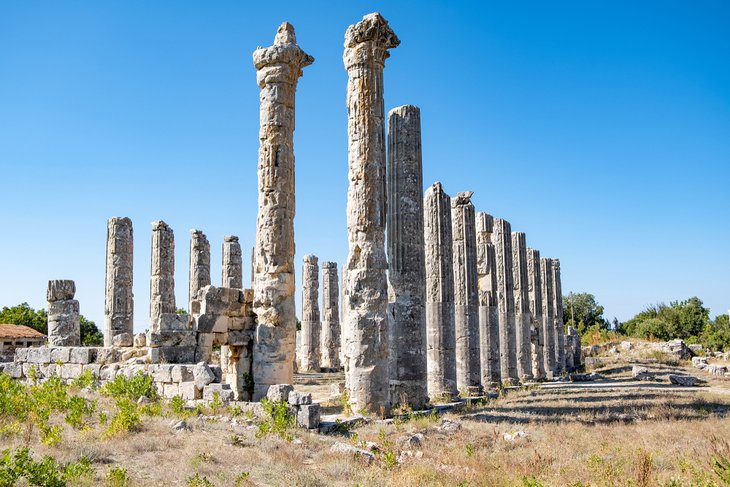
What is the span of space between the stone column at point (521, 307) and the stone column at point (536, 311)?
1279mm

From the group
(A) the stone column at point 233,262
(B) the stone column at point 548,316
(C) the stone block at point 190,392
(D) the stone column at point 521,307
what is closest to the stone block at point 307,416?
(C) the stone block at point 190,392

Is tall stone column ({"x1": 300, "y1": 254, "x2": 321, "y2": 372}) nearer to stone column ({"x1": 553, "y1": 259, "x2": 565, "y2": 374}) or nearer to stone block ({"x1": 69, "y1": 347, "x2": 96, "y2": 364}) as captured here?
stone column ({"x1": 553, "y1": 259, "x2": 565, "y2": 374})

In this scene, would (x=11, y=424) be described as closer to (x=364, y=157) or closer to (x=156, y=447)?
(x=156, y=447)

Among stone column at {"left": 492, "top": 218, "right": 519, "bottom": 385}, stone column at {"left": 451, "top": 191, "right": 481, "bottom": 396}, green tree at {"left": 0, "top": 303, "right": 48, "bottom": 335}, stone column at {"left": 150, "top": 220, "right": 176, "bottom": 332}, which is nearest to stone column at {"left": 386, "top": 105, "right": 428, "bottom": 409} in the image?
stone column at {"left": 451, "top": 191, "right": 481, "bottom": 396}

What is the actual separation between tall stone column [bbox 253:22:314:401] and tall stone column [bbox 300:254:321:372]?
767 inches

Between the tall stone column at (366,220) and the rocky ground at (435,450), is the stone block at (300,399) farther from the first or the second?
the tall stone column at (366,220)

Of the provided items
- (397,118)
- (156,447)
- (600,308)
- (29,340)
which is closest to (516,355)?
(397,118)

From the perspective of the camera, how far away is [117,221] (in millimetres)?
26438

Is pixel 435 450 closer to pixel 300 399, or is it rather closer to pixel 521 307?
pixel 300 399

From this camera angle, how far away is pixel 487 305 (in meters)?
24.6

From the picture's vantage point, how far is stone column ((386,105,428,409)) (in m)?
16.4

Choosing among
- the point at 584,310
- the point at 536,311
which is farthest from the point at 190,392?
the point at 584,310

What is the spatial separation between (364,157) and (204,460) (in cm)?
838

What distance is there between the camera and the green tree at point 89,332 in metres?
45.7
